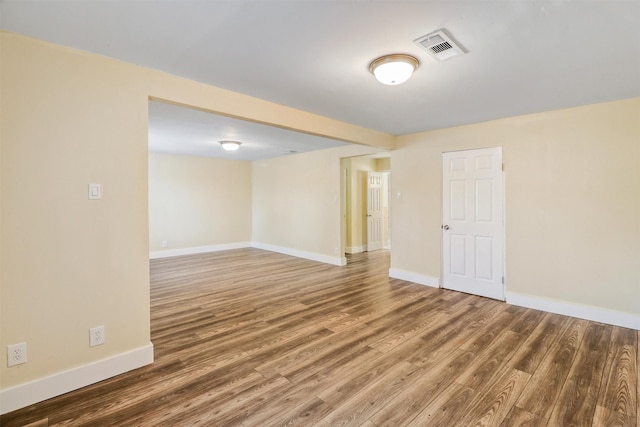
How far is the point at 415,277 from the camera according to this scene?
477 centimetres

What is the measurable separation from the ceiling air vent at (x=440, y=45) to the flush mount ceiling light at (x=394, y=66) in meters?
0.15

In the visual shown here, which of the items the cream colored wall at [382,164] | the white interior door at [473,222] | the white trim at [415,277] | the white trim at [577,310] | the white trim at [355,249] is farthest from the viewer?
the cream colored wall at [382,164]

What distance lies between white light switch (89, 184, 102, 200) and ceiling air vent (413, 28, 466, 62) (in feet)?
8.13

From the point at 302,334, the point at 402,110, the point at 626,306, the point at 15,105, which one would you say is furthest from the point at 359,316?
the point at 15,105

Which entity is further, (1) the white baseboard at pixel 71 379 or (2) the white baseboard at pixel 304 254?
(2) the white baseboard at pixel 304 254

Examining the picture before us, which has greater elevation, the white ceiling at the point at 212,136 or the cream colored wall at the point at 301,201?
the white ceiling at the point at 212,136

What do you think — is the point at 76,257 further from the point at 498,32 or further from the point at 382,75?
the point at 498,32

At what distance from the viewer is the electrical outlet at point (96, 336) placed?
212 cm

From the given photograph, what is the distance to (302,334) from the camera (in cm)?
290

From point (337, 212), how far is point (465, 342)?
372 centimetres

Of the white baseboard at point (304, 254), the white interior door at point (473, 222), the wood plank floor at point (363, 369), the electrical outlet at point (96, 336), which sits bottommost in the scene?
the wood plank floor at point (363, 369)

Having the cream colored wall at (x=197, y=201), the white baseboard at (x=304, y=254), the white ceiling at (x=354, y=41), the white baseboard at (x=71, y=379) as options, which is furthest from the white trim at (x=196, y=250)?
the white ceiling at (x=354, y=41)

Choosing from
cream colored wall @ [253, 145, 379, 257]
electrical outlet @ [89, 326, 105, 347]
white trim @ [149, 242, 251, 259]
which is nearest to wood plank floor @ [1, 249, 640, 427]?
electrical outlet @ [89, 326, 105, 347]

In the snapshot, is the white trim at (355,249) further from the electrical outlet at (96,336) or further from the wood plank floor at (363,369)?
the electrical outlet at (96,336)
